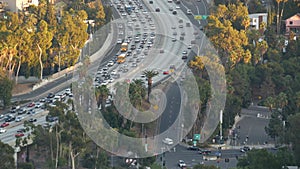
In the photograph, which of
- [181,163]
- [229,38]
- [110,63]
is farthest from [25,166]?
[229,38]

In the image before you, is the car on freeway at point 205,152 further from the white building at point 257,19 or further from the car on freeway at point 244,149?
the white building at point 257,19

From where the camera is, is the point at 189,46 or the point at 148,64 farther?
the point at 189,46

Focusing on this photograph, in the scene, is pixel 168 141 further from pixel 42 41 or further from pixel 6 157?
pixel 42 41

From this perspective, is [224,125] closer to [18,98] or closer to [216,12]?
[18,98]

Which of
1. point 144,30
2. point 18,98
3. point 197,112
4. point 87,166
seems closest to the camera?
point 87,166

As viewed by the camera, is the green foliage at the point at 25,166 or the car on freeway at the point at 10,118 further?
the car on freeway at the point at 10,118

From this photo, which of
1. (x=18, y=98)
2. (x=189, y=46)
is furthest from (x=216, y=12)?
(x=18, y=98)

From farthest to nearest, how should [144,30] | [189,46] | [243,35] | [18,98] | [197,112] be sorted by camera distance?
[144,30], [189,46], [243,35], [18,98], [197,112]

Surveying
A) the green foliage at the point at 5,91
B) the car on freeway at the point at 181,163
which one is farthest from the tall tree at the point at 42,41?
the car on freeway at the point at 181,163
